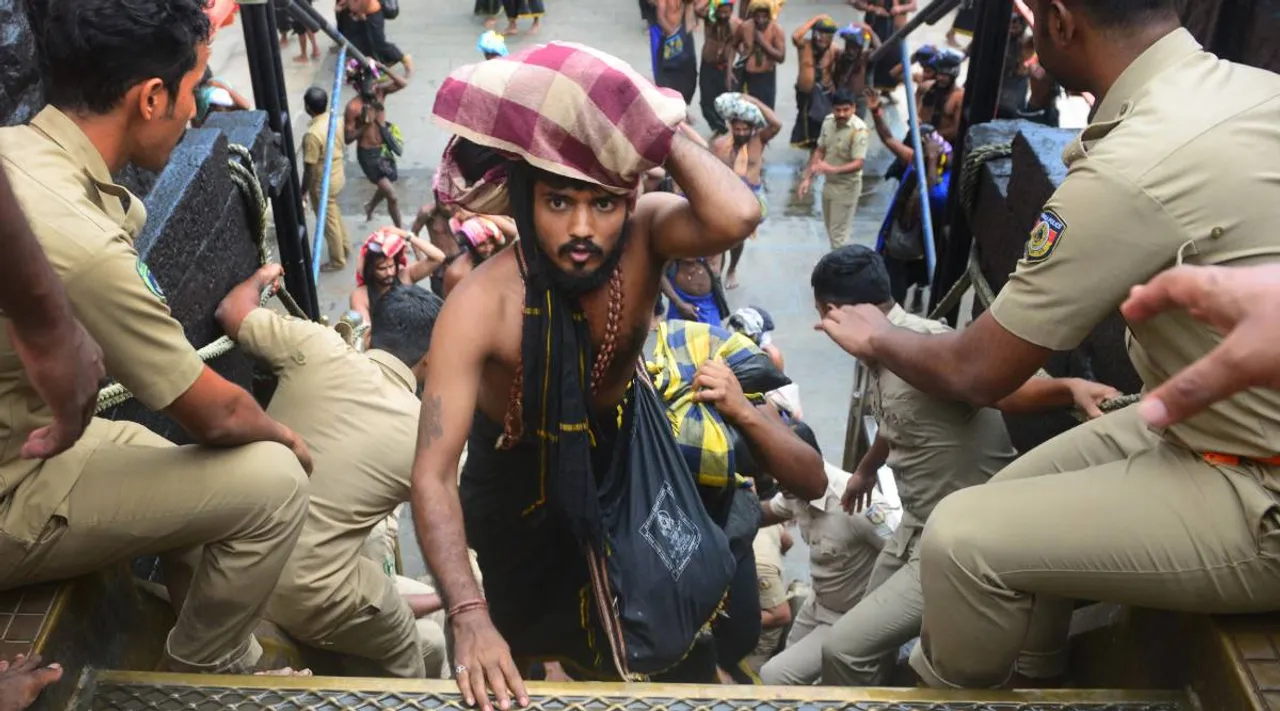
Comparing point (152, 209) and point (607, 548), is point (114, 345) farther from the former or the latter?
point (152, 209)

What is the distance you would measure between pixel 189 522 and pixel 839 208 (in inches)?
294

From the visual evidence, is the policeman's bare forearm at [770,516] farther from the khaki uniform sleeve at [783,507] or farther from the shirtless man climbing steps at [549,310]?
the shirtless man climbing steps at [549,310]

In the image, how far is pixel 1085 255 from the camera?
2225 mm

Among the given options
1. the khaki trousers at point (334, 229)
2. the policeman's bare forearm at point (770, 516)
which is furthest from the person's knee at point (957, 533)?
the khaki trousers at point (334, 229)

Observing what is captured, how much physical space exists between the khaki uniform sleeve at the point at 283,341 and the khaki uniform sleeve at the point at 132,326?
159cm

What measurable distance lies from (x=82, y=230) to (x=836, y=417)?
6135 millimetres

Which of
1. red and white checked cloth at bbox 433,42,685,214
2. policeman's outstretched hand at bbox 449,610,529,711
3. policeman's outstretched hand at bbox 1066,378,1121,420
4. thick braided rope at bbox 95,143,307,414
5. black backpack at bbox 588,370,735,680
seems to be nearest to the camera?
policeman's outstretched hand at bbox 449,610,529,711

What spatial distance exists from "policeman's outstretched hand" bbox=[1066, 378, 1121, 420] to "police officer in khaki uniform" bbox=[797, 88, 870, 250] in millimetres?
5995

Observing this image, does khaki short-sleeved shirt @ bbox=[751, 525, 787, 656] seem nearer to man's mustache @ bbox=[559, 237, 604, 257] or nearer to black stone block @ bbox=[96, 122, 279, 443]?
black stone block @ bbox=[96, 122, 279, 443]

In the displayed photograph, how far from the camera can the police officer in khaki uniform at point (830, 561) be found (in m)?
4.52

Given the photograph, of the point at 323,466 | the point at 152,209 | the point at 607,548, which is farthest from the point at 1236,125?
the point at 152,209

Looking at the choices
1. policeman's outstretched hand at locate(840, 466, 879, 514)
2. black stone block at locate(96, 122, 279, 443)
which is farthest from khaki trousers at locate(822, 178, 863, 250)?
black stone block at locate(96, 122, 279, 443)

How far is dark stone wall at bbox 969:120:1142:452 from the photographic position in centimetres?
358

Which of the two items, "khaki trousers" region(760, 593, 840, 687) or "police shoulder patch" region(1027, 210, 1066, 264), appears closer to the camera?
"police shoulder patch" region(1027, 210, 1066, 264)
